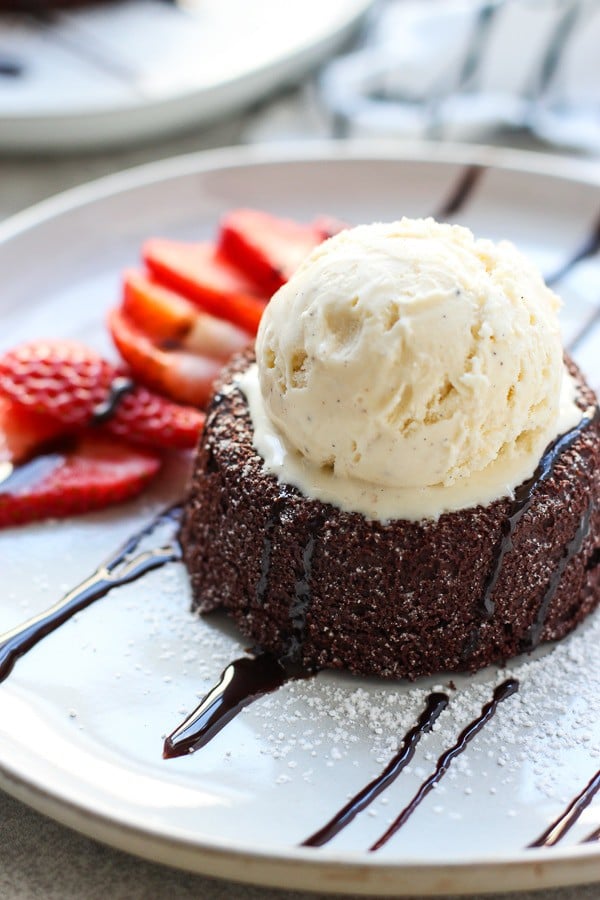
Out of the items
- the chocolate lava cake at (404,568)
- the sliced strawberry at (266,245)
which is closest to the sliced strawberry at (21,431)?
the chocolate lava cake at (404,568)

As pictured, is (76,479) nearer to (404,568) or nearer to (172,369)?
(172,369)

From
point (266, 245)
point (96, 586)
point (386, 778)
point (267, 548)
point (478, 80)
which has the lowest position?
point (96, 586)

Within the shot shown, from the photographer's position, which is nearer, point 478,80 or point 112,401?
point 112,401

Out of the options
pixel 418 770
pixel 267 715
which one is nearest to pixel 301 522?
pixel 267 715

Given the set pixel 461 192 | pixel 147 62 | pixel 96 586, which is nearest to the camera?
pixel 96 586

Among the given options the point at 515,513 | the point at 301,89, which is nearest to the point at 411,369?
the point at 515,513

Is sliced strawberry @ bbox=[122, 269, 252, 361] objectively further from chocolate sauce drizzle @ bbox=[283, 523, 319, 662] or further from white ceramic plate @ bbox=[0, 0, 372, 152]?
white ceramic plate @ bbox=[0, 0, 372, 152]

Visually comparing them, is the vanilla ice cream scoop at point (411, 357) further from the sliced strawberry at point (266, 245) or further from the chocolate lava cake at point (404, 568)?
the sliced strawberry at point (266, 245)

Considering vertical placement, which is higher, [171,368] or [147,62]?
[147,62]
